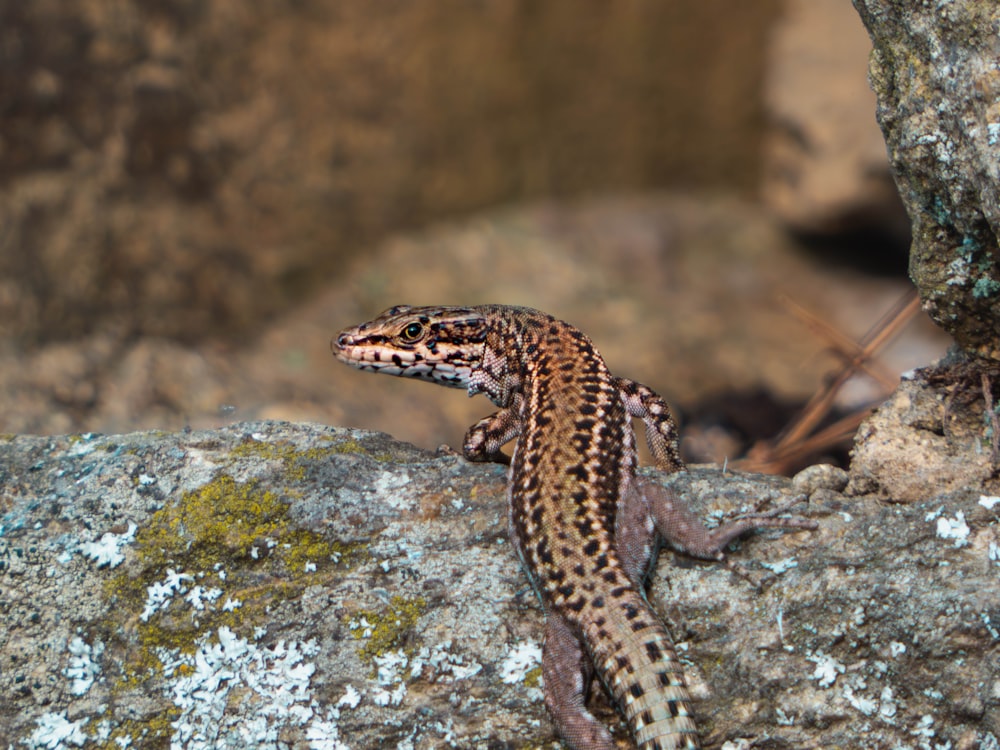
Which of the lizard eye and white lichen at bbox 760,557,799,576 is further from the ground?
the lizard eye

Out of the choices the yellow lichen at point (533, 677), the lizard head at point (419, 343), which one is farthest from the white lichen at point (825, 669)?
the lizard head at point (419, 343)

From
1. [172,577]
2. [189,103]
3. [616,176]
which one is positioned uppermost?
[616,176]

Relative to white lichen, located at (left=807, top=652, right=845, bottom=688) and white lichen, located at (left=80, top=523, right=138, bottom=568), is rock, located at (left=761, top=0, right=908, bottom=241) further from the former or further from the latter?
white lichen, located at (left=80, top=523, right=138, bottom=568)

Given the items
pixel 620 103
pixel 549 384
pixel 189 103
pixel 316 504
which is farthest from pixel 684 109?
pixel 316 504

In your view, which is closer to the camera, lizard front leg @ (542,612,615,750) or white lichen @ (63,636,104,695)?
lizard front leg @ (542,612,615,750)

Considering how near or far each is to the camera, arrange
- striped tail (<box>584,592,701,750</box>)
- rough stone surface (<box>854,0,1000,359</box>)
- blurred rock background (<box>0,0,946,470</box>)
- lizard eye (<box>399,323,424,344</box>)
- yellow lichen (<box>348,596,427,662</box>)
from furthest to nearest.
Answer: blurred rock background (<box>0,0,946,470</box>), lizard eye (<box>399,323,424,344</box>), yellow lichen (<box>348,596,427,662</box>), striped tail (<box>584,592,701,750</box>), rough stone surface (<box>854,0,1000,359</box>)

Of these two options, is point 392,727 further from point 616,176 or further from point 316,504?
point 616,176

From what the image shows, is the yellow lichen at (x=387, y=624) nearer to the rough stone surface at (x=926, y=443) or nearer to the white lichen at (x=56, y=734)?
the white lichen at (x=56, y=734)

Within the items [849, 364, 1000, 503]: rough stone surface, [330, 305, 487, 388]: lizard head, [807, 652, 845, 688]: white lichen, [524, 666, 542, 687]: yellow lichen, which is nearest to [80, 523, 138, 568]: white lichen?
[330, 305, 487, 388]: lizard head
